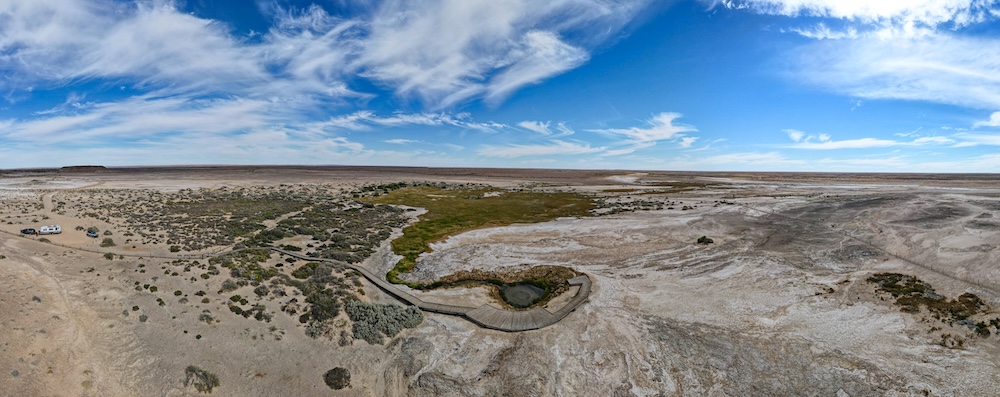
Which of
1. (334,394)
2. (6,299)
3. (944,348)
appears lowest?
(334,394)

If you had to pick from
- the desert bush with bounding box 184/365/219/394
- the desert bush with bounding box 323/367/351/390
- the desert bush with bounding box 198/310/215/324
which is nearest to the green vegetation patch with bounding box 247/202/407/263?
the desert bush with bounding box 198/310/215/324

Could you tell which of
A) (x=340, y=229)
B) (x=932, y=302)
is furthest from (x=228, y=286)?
(x=932, y=302)

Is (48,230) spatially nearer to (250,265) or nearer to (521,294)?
(250,265)

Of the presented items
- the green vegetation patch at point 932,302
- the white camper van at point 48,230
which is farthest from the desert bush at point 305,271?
the green vegetation patch at point 932,302

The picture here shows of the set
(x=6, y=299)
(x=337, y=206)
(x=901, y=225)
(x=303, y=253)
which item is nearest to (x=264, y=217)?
(x=337, y=206)

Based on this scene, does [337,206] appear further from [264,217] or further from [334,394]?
[334,394]

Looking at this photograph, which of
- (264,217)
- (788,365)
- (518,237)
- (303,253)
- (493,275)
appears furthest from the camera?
(264,217)

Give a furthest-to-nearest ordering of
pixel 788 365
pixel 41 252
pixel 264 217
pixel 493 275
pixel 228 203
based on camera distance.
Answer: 1. pixel 228 203
2. pixel 264 217
3. pixel 493 275
4. pixel 41 252
5. pixel 788 365
